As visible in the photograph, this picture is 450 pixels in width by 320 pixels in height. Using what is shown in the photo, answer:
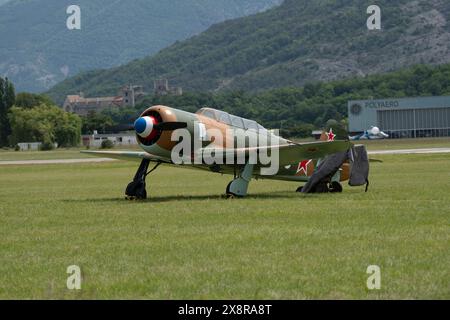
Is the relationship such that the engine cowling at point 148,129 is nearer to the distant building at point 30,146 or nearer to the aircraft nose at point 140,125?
the aircraft nose at point 140,125

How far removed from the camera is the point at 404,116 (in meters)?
158

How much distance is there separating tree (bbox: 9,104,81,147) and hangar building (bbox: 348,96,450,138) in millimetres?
52431

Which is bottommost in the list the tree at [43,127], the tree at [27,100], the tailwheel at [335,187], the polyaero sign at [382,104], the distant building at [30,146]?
the tailwheel at [335,187]

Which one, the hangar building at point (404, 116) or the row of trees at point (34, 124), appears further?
the hangar building at point (404, 116)

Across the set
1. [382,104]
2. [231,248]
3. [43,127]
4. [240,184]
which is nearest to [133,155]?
[240,184]

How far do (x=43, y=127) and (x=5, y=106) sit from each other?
886 cm

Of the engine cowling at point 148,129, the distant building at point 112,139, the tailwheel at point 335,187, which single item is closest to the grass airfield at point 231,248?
the engine cowling at point 148,129

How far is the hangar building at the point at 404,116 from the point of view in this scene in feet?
510

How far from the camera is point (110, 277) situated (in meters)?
9.61

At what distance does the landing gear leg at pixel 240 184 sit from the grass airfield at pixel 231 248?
0.65 m

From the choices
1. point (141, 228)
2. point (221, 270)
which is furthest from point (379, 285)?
point (141, 228)
